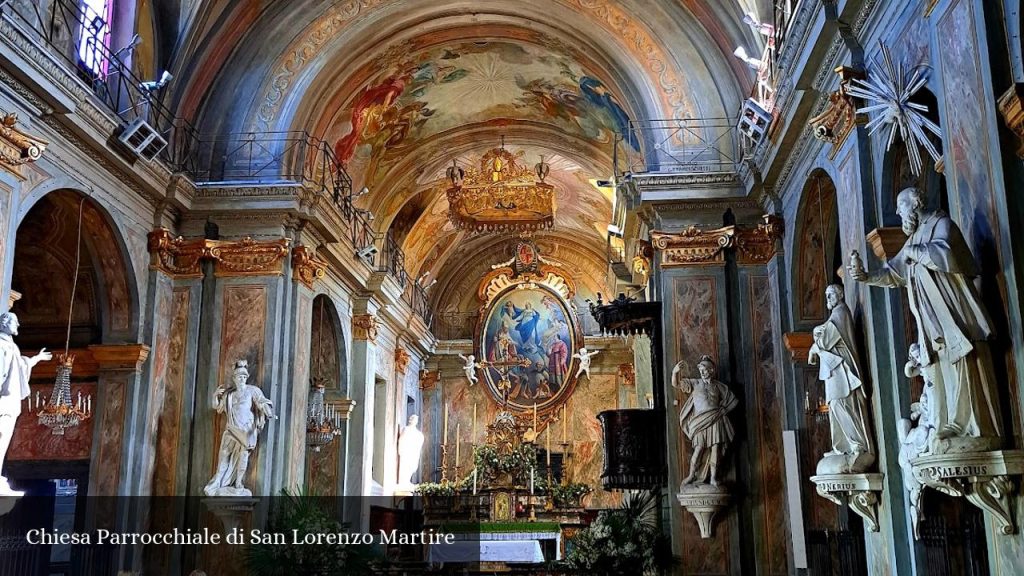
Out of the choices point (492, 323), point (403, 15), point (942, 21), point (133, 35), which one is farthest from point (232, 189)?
point (492, 323)

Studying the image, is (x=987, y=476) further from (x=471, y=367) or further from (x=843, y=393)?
(x=471, y=367)

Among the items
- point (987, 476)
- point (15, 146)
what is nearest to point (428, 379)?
point (15, 146)

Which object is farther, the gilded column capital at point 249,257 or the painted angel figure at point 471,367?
the painted angel figure at point 471,367

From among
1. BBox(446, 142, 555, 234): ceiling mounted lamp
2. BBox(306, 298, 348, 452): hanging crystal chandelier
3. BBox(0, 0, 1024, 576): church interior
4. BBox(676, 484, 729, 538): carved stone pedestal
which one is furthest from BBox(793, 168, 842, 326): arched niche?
BBox(306, 298, 348, 452): hanging crystal chandelier

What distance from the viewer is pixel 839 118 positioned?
8336mm

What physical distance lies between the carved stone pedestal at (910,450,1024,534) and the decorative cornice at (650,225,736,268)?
22.0 ft

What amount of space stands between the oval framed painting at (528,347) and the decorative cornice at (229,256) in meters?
11.0

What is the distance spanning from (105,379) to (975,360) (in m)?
9.72

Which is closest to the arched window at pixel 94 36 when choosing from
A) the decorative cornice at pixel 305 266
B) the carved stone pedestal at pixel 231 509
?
the decorative cornice at pixel 305 266

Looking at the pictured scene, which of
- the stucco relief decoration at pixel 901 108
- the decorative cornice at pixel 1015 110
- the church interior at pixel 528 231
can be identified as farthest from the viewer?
the stucco relief decoration at pixel 901 108

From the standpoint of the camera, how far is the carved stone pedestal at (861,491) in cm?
756

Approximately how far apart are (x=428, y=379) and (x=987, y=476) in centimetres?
1889

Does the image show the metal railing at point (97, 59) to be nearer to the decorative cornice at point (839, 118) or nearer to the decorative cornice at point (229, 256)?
the decorative cornice at point (229, 256)

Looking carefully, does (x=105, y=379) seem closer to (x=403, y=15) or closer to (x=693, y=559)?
(x=403, y=15)
